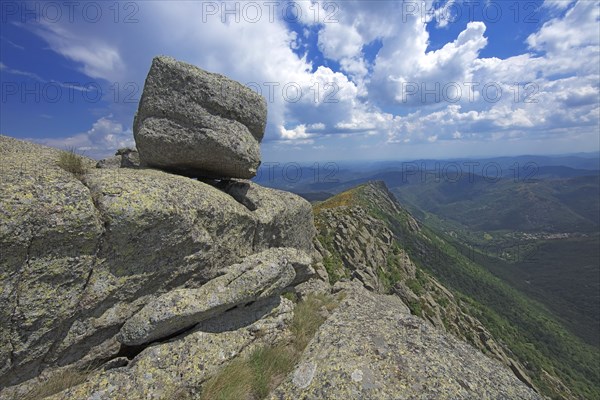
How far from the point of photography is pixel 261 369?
1034cm

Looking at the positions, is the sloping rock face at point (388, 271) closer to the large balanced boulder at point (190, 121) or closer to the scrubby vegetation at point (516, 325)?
the scrubby vegetation at point (516, 325)

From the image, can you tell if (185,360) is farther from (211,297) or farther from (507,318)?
(507,318)

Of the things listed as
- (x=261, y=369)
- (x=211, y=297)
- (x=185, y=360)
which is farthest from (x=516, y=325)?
(x=185, y=360)

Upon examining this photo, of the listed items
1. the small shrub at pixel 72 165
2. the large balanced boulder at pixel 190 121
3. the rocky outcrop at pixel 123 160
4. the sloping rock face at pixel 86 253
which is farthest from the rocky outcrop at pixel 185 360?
the rocky outcrop at pixel 123 160

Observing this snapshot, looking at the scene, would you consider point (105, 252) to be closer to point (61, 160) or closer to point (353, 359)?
point (61, 160)

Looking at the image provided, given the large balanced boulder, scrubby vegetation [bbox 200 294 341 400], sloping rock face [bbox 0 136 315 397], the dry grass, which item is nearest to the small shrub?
sloping rock face [bbox 0 136 315 397]

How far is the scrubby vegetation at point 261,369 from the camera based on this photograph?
9270mm

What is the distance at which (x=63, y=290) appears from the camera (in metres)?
8.97

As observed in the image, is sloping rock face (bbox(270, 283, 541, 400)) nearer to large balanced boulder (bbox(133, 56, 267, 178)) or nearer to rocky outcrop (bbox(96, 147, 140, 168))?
large balanced boulder (bbox(133, 56, 267, 178))

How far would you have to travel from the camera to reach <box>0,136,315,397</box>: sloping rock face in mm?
8336

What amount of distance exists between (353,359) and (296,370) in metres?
2.03

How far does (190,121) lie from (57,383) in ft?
35.2

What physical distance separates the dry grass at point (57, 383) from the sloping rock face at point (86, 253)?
1.27ft

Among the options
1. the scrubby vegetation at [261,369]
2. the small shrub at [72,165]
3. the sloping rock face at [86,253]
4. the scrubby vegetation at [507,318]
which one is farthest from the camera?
the scrubby vegetation at [507,318]
